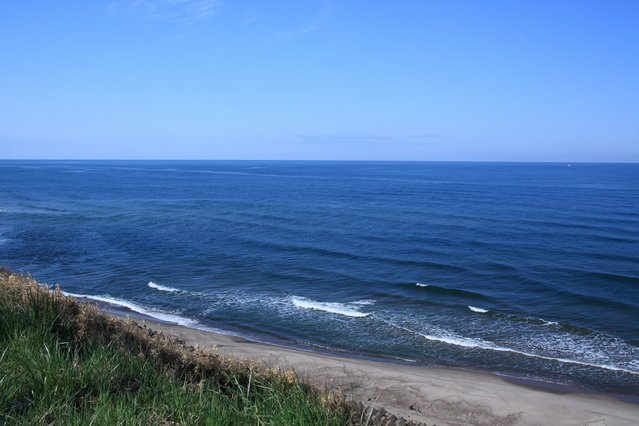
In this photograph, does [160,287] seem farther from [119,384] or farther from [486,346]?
[119,384]

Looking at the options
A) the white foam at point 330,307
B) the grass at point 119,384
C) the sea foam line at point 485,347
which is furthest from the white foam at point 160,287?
the grass at point 119,384

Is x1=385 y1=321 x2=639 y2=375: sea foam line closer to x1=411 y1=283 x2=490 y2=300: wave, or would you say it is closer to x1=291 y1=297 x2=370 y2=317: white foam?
x1=291 y1=297 x2=370 y2=317: white foam

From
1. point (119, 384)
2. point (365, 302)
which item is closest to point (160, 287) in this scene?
point (365, 302)

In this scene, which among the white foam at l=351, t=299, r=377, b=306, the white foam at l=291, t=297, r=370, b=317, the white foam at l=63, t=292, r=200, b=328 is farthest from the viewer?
the white foam at l=351, t=299, r=377, b=306

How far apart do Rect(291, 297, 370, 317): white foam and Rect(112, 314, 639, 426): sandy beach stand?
4737mm

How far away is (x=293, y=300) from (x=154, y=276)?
9.34 meters

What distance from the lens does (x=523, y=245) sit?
32.9 m

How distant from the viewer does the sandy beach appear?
11953 millimetres

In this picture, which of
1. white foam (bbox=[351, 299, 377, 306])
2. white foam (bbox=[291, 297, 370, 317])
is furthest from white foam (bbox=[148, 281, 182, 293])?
white foam (bbox=[351, 299, 377, 306])

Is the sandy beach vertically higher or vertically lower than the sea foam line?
higher

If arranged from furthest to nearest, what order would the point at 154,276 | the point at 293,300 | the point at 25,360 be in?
the point at 154,276
the point at 293,300
the point at 25,360

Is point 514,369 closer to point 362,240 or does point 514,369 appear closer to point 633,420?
point 633,420

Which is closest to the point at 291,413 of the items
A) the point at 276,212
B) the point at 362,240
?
the point at 362,240

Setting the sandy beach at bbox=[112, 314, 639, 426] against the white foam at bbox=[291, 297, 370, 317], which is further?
the white foam at bbox=[291, 297, 370, 317]
